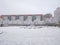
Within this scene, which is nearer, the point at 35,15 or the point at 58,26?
the point at 35,15

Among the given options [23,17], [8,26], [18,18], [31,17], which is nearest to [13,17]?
[18,18]

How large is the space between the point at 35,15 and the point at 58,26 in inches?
33.8

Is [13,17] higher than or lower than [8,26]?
higher

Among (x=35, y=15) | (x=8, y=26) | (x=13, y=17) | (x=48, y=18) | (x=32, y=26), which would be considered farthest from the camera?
(x=32, y=26)

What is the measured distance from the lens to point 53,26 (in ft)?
11.8

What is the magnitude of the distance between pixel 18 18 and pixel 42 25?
4.42ft

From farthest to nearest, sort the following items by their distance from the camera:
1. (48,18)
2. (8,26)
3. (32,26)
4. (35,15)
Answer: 1. (32,26)
2. (8,26)
3. (48,18)
4. (35,15)

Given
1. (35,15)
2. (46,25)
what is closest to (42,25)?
(46,25)

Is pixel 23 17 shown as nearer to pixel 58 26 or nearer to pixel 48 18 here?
pixel 48 18

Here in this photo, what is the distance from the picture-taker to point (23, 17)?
10.0 feet

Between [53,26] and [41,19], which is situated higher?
[41,19]

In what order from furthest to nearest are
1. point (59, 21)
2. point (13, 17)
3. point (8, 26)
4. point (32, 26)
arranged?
point (32, 26)
point (8, 26)
point (59, 21)
point (13, 17)

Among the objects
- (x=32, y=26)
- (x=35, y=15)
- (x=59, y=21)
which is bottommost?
(x=32, y=26)

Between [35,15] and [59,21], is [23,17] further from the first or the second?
[59,21]
